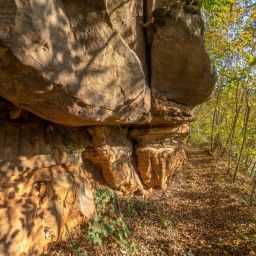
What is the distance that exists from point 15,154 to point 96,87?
6.57 ft

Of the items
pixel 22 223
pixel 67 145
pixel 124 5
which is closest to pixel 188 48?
pixel 124 5

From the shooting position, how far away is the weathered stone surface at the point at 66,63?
3031 mm

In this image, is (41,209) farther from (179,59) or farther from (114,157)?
(179,59)

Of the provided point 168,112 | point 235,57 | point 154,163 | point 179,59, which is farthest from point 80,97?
point 235,57

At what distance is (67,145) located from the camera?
5.63 metres

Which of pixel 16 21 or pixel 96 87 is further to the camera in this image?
pixel 96 87

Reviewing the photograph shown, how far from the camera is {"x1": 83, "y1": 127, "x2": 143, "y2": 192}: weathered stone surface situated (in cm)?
646

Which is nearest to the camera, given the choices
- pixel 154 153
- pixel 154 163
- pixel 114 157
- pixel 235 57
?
pixel 114 157

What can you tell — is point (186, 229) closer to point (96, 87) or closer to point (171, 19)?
point (96, 87)

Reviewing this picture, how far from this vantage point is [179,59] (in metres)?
6.82

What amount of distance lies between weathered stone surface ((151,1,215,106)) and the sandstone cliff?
0.09ft

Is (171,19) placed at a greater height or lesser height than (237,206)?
greater

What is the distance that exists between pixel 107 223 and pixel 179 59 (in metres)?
4.84

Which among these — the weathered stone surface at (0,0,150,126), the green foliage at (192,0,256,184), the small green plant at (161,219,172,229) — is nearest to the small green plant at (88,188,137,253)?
the small green plant at (161,219,172,229)
